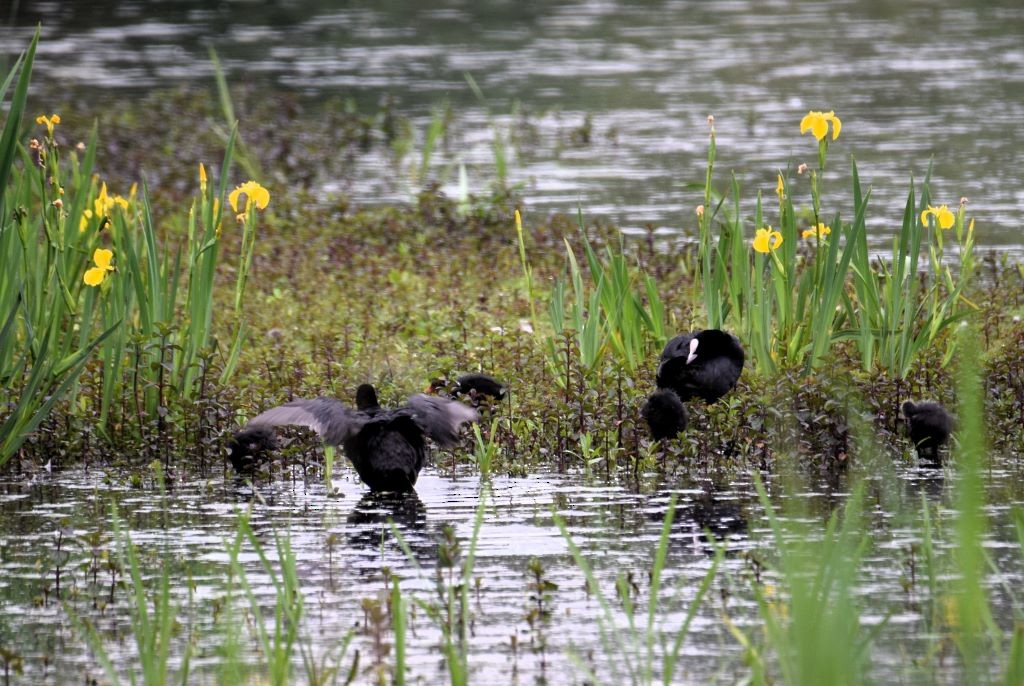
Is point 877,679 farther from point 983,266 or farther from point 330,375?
point 983,266

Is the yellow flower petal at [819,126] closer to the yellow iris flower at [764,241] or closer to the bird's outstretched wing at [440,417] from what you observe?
the yellow iris flower at [764,241]

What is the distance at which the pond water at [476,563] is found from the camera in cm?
491

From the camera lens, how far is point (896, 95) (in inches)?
810

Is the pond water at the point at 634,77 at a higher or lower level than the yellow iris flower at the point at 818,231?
lower

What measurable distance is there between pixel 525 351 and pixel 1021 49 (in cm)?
1751

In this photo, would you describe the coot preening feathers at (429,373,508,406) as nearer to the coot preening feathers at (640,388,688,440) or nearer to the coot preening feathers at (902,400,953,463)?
the coot preening feathers at (640,388,688,440)

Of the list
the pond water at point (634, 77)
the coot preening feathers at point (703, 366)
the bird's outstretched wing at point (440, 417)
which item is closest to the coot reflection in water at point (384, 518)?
the bird's outstretched wing at point (440, 417)

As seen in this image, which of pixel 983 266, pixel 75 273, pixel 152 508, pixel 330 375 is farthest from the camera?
pixel 983 266

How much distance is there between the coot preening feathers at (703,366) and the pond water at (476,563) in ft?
2.00

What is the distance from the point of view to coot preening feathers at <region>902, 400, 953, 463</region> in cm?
716

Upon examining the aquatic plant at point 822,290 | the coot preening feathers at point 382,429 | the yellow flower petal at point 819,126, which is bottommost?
the coot preening feathers at point 382,429

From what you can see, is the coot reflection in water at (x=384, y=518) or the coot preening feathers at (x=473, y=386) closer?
the coot reflection in water at (x=384, y=518)

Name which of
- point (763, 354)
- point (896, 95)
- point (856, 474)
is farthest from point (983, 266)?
point (896, 95)

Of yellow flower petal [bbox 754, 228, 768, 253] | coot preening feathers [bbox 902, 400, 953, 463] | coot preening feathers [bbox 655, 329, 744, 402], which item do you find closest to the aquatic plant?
yellow flower petal [bbox 754, 228, 768, 253]
